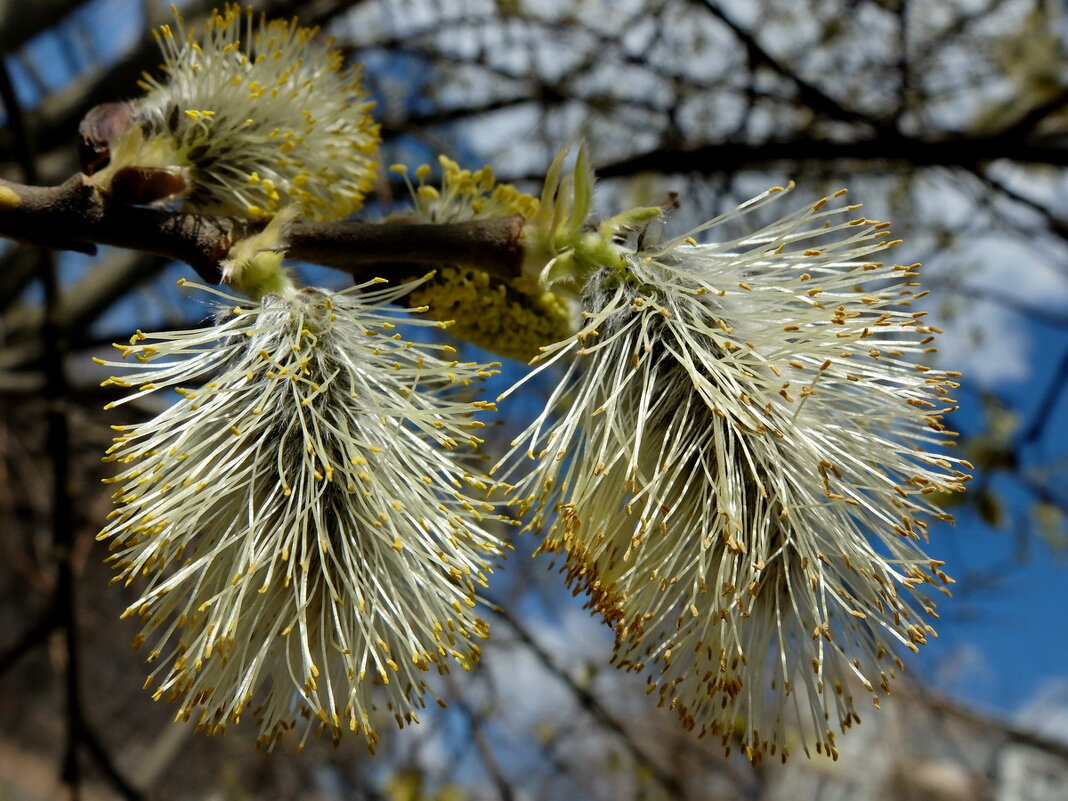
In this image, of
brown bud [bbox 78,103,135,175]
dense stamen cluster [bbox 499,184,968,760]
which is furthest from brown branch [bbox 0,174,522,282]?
dense stamen cluster [bbox 499,184,968,760]

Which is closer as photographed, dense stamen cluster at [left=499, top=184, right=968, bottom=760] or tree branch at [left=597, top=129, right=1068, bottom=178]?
dense stamen cluster at [left=499, top=184, right=968, bottom=760]

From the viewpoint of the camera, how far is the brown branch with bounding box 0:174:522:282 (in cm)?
107

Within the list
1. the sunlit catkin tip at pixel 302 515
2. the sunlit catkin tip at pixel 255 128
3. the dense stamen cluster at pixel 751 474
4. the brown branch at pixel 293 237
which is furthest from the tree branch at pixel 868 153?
the sunlit catkin tip at pixel 302 515

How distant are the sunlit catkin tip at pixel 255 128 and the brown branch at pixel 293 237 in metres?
0.10

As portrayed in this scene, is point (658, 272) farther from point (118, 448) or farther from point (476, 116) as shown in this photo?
point (476, 116)

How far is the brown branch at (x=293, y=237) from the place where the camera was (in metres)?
1.07

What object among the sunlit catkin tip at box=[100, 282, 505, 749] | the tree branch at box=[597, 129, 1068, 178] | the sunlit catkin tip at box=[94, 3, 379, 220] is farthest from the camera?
the tree branch at box=[597, 129, 1068, 178]

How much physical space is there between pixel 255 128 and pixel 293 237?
286 mm

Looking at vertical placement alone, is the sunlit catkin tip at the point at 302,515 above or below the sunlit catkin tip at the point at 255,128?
below

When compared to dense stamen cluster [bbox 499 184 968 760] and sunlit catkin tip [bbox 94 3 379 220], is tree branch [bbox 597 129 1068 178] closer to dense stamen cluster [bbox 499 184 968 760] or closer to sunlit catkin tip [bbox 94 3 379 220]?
dense stamen cluster [bbox 499 184 968 760]

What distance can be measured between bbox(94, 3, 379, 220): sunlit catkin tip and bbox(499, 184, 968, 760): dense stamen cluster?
0.48 meters

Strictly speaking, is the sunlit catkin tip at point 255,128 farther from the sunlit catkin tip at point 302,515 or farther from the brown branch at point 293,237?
the sunlit catkin tip at point 302,515

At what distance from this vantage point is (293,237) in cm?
112

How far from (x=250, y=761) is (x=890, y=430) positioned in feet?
17.5
